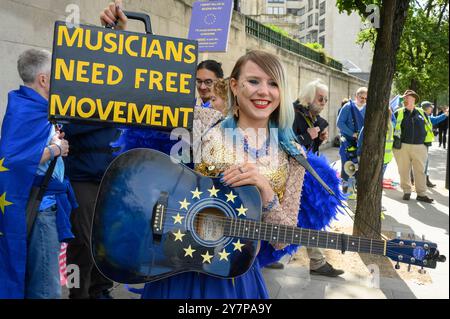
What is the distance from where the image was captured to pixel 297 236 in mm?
1562

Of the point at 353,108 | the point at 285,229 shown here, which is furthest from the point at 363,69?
the point at 285,229

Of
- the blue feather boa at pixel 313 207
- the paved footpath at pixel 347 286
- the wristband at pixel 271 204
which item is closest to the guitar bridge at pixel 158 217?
the wristband at pixel 271 204

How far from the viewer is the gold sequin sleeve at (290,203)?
1612 millimetres

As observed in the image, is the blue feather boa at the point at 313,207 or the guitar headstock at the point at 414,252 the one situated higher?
the blue feather boa at the point at 313,207

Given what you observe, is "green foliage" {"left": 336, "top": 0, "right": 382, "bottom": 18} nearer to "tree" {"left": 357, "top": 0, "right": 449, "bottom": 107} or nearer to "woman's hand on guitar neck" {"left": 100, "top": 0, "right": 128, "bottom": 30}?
"tree" {"left": 357, "top": 0, "right": 449, "bottom": 107}

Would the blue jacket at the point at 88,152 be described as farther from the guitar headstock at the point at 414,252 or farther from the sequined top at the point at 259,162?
the guitar headstock at the point at 414,252

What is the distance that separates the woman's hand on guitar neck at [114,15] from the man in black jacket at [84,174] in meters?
1.04

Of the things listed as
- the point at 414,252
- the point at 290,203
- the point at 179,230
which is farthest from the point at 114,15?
the point at 414,252

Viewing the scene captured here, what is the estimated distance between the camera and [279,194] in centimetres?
171

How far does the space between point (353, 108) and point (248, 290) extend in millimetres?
4819

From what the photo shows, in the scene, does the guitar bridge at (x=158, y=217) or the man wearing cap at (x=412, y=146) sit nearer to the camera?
the guitar bridge at (x=158, y=217)

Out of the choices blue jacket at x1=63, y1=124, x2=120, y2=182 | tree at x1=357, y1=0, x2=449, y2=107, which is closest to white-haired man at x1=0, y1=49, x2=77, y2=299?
blue jacket at x1=63, y1=124, x2=120, y2=182

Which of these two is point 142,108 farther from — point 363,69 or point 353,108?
point 353,108
